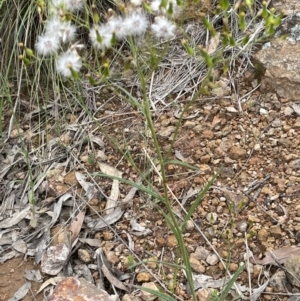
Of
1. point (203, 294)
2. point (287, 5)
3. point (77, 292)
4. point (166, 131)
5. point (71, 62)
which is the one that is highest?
point (71, 62)

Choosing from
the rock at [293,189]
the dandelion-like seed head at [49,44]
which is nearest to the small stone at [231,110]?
the rock at [293,189]

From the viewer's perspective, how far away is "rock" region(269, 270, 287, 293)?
193 cm

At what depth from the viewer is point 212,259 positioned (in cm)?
208

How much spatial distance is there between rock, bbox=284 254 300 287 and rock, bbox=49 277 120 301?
0.63 m

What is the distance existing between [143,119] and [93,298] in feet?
3.23

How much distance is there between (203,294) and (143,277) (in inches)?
9.4

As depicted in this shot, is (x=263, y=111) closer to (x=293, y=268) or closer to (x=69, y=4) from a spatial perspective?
(x=293, y=268)

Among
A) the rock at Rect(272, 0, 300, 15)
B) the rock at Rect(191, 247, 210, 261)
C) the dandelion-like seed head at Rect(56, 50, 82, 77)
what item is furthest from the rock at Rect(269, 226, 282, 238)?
the rock at Rect(272, 0, 300, 15)

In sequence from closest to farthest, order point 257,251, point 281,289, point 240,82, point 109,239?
point 281,289
point 257,251
point 109,239
point 240,82

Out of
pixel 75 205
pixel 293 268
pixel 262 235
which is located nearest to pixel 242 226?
pixel 262 235

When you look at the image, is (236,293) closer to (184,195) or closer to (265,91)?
(184,195)

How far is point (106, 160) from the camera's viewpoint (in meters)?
A: 2.55

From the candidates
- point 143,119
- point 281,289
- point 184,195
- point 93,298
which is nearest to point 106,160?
point 143,119

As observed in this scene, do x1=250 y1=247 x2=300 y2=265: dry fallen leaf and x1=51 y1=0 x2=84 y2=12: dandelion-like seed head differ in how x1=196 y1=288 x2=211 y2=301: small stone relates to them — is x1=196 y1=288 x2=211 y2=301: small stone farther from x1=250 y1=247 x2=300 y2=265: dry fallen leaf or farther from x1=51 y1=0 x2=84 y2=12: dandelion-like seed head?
x1=51 y1=0 x2=84 y2=12: dandelion-like seed head
